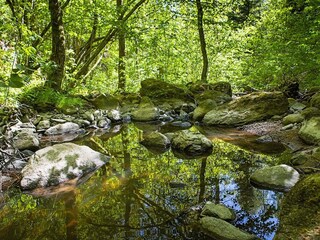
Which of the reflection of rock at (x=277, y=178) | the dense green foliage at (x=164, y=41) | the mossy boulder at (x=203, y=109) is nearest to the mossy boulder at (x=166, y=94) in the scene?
the mossy boulder at (x=203, y=109)

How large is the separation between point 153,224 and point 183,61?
12386 millimetres

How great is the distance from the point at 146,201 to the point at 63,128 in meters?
5.13

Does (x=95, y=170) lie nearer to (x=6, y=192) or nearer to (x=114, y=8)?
(x=6, y=192)

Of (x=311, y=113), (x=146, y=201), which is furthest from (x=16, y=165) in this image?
(x=311, y=113)

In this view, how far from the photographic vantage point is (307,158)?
4.38 meters

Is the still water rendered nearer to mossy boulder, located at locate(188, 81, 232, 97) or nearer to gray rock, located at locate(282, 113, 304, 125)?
gray rock, located at locate(282, 113, 304, 125)

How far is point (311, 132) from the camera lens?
5340mm

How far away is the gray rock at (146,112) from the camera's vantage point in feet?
31.5

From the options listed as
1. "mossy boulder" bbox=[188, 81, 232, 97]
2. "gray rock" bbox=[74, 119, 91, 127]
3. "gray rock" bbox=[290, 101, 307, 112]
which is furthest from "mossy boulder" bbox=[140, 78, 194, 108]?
"gray rock" bbox=[290, 101, 307, 112]

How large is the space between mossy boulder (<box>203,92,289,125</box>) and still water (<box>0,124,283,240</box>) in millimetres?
2540

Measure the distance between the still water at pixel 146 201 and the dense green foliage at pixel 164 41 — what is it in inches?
75.8

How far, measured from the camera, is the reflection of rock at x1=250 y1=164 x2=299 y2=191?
3.76 metres

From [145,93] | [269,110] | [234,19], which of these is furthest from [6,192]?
[234,19]

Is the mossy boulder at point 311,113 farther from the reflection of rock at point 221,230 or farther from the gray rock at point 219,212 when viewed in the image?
the reflection of rock at point 221,230
